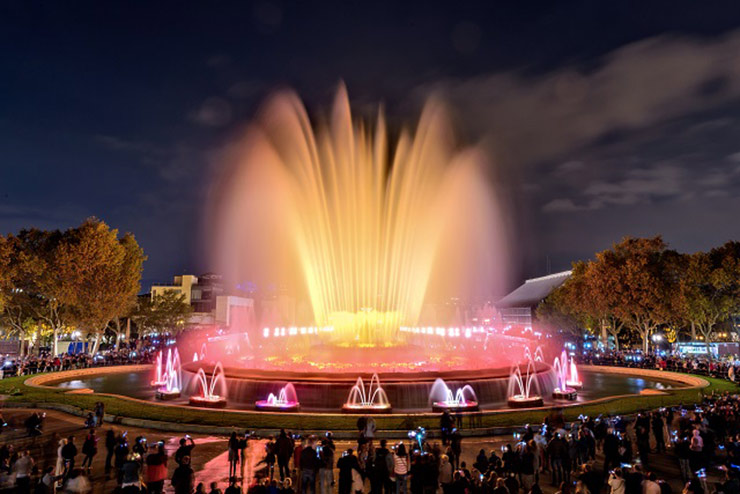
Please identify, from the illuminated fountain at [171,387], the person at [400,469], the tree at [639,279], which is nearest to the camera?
the person at [400,469]

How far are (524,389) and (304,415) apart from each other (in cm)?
1277

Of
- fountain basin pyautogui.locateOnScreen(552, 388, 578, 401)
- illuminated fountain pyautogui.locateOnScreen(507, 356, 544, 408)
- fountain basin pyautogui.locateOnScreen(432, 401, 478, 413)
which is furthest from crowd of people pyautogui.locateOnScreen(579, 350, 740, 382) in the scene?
fountain basin pyautogui.locateOnScreen(432, 401, 478, 413)

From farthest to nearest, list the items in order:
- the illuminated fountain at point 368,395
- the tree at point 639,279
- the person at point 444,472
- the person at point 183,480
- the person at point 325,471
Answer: the tree at point 639,279, the illuminated fountain at point 368,395, the person at point 325,471, the person at point 444,472, the person at point 183,480

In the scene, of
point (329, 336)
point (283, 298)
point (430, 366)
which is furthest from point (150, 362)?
point (283, 298)

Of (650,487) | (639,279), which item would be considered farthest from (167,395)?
(639,279)

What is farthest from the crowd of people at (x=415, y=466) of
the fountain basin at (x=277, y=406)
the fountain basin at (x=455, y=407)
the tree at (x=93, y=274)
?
the tree at (x=93, y=274)

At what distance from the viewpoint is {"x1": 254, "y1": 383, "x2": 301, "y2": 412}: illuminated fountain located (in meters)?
23.5

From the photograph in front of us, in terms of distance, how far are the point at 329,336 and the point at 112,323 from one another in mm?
55436

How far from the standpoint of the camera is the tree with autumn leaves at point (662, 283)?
59.3 metres

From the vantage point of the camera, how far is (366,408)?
74.9ft

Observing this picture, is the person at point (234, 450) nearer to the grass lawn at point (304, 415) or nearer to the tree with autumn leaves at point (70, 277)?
the grass lawn at point (304, 415)

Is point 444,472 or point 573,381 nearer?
point 444,472

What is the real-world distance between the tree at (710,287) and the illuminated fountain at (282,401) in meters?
56.1

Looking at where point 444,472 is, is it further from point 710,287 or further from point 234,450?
point 710,287
